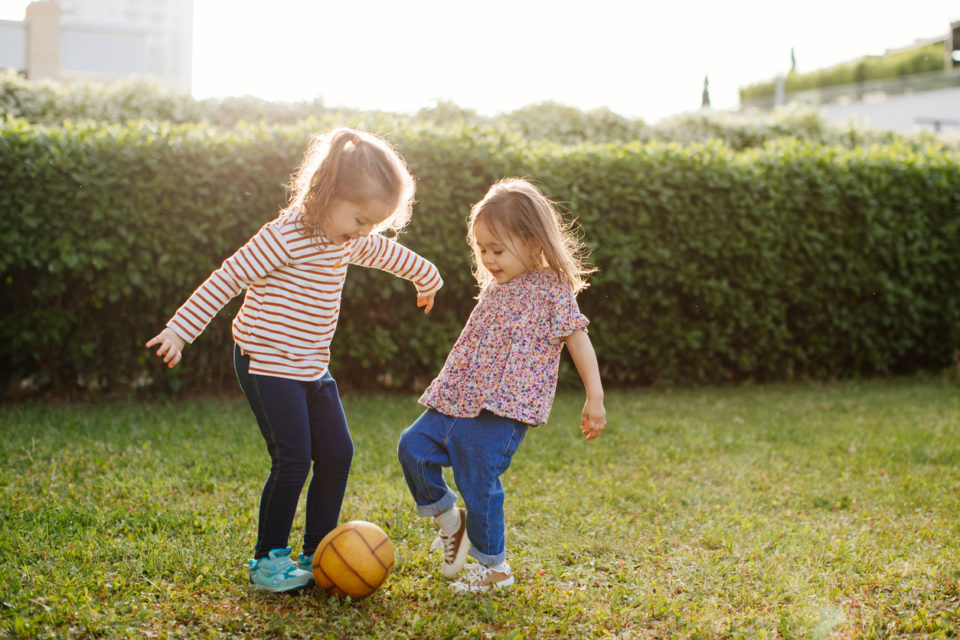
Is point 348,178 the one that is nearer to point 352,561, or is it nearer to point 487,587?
point 352,561

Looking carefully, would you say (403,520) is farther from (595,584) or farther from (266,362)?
(266,362)

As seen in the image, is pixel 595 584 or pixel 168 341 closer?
pixel 168 341

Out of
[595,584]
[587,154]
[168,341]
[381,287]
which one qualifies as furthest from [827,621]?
[587,154]

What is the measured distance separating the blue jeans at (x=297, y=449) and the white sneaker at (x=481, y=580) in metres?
0.57

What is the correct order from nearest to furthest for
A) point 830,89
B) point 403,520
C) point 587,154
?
point 403,520, point 587,154, point 830,89

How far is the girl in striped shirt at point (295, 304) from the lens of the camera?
118 inches

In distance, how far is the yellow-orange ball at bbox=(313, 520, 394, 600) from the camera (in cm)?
304

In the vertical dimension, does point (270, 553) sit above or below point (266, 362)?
below

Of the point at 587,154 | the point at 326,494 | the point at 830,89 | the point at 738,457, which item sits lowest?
the point at 738,457

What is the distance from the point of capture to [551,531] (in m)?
3.98

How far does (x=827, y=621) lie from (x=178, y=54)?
133ft

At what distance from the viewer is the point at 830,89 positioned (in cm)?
4234

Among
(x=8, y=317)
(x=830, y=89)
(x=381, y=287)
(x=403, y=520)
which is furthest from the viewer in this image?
(x=830, y=89)

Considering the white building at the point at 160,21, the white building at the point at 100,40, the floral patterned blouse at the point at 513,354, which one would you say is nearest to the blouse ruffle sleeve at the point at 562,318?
the floral patterned blouse at the point at 513,354
